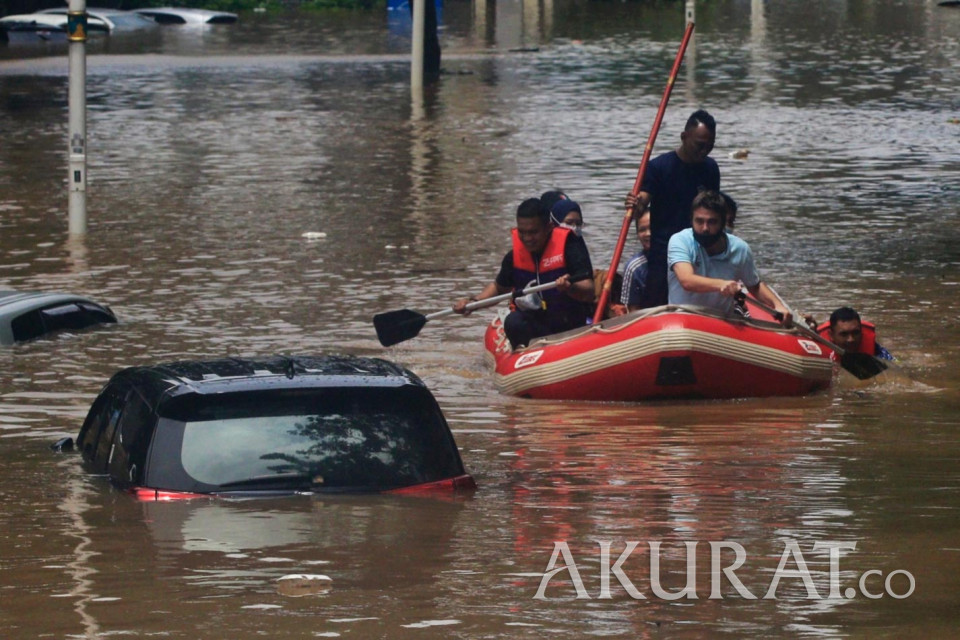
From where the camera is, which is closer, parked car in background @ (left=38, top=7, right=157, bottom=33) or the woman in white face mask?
the woman in white face mask

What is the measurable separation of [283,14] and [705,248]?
222 ft

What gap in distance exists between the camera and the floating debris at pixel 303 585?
730 cm

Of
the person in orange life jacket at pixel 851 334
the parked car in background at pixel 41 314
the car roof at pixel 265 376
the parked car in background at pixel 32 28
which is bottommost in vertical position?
the parked car in background at pixel 41 314

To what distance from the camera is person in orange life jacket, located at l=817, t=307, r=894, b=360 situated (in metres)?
13.3

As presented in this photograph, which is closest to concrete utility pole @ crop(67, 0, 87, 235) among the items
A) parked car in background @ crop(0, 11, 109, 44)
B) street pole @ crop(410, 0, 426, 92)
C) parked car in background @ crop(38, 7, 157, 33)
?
street pole @ crop(410, 0, 426, 92)

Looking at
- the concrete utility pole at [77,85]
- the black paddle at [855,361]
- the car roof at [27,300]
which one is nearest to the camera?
the black paddle at [855,361]

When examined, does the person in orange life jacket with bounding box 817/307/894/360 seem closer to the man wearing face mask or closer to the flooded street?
the flooded street

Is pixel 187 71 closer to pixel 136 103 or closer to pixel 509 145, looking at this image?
pixel 136 103

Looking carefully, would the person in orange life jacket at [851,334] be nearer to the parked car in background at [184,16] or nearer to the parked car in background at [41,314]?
the parked car in background at [41,314]

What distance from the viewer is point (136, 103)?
3922 centimetres

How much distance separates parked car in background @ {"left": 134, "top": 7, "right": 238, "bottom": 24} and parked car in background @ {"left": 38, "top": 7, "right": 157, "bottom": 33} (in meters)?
0.30

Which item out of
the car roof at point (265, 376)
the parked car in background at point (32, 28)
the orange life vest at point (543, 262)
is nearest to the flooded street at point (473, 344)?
the car roof at point (265, 376)

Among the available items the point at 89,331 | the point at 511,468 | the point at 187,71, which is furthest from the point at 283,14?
the point at 511,468

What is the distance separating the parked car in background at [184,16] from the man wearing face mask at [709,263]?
2336 inches
